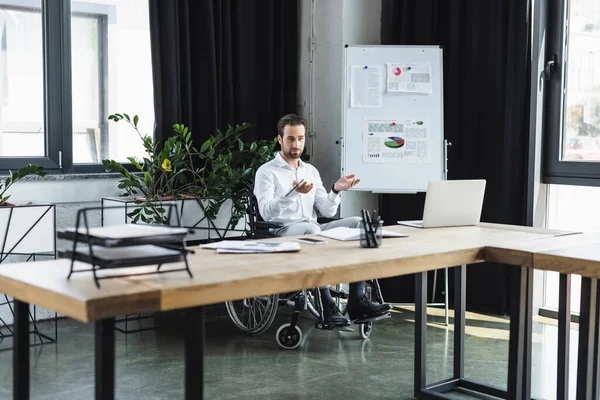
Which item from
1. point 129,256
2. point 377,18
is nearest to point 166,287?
point 129,256

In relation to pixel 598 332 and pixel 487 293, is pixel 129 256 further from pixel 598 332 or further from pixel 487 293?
pixel 487 293

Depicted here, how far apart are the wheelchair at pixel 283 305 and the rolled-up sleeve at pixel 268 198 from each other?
0.22 ft

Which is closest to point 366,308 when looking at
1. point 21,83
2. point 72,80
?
point 72,80

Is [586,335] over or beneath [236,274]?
beneath

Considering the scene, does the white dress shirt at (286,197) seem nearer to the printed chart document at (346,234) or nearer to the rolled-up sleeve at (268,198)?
the rolled-up sleeve at (268,198)

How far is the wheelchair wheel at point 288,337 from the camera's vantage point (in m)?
4.14

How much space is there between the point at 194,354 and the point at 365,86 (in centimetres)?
326

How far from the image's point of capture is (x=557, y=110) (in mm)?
4926

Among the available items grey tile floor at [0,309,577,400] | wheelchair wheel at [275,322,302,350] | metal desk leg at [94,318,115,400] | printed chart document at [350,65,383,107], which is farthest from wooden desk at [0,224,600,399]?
printed chart document at [350,65,383,107]

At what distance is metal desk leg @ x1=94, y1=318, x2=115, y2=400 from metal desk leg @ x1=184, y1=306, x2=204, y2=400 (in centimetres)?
25

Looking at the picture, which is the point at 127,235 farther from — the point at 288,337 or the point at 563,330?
the point at 288,337

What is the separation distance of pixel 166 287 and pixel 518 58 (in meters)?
3.55

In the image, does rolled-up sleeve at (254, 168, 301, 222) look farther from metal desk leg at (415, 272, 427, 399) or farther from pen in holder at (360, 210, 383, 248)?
pen in holder at (360, 210, 383, 248)

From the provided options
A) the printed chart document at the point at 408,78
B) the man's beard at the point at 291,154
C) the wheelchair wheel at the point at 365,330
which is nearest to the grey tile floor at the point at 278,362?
the wheelchair wheel at the point at 365,330
